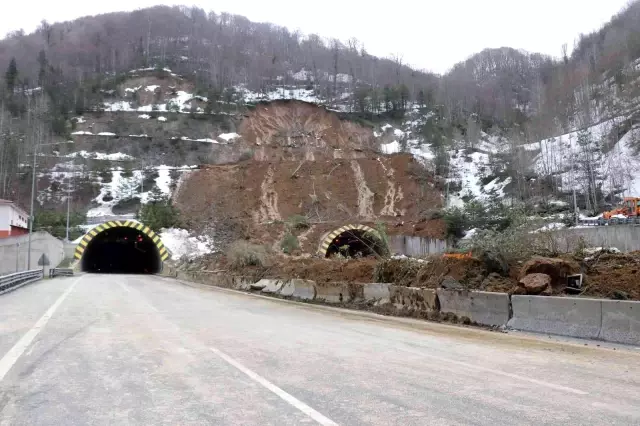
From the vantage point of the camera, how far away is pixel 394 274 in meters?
15.8

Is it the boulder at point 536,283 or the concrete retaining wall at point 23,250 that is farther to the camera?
the concrete retaining wall at point 23,250

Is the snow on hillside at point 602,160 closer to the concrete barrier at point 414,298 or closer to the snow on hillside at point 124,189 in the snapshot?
the snow on hillside at point 124,189

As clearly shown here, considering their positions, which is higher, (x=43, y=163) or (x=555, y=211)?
(x=43, y=163)

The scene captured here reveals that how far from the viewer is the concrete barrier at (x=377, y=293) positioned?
48.8 feet

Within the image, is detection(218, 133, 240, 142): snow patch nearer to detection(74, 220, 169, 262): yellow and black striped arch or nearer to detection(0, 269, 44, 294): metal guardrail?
detection(74, 220, 169, 262): yellow and black striped arch

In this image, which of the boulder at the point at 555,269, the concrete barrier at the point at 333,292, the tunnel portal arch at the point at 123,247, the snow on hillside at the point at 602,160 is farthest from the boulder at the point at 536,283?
the snow on hillside at the point at 602,160

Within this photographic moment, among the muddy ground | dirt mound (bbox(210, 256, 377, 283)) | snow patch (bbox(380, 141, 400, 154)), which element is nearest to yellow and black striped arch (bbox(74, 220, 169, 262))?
dirt mound (bbox(210, 256, 377, 283))

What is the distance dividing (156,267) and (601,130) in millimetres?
59475

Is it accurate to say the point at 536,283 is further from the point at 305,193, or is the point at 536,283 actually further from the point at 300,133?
the point at 300,133

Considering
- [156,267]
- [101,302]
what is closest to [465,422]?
[101,302]

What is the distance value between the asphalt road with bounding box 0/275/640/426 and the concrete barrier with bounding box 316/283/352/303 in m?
5.66

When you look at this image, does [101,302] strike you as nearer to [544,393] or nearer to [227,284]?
[227,284]

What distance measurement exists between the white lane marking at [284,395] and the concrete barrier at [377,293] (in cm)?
816

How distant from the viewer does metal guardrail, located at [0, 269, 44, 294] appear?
22653mm
